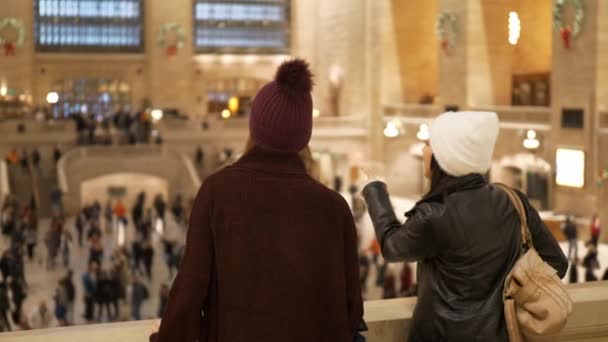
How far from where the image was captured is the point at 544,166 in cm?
2566

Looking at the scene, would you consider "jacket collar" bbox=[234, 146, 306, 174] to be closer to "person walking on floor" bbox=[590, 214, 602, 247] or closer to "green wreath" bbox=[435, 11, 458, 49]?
"person walking on floor" bbox=[590, 214, 602, 247]

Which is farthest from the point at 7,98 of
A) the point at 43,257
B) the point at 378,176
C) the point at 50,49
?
the point at 378,176

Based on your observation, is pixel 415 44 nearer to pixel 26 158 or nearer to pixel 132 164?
pixel 132 164

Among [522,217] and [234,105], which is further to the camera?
[234,105]

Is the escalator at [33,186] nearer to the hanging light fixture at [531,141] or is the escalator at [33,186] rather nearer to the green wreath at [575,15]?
the hanging light fixture at [531,141]

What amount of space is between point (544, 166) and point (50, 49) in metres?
25.6

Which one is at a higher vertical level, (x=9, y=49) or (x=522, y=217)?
(x=9, y=49)

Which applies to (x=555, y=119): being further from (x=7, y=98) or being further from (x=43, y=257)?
(x=7, y=98)

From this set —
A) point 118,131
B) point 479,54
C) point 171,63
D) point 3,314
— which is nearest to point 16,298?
point 3,314

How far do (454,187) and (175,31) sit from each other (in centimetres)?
4046

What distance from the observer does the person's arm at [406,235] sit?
9.95 feet

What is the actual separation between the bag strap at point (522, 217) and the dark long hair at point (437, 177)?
169 millimetres

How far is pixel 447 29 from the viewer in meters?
31.0

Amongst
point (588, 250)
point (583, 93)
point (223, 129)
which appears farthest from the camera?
point (223, 129)
